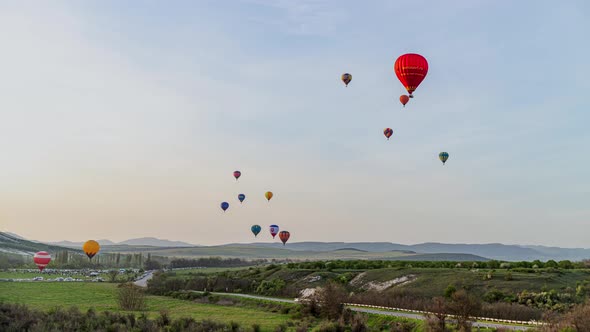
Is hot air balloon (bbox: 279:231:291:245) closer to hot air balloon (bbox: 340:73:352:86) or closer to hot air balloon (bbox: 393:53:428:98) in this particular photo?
hot air balloon (bbox: 340:73:352:86)

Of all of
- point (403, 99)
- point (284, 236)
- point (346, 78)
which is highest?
point (346, 78)

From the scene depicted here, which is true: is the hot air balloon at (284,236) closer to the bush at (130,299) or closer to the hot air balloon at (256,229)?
the hot air balloon at (256,229)

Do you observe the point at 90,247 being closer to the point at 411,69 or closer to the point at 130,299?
the point at 130,299

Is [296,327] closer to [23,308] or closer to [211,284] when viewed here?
[23,308]

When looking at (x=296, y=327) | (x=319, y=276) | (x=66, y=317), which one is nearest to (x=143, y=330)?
(x=66, y=317)

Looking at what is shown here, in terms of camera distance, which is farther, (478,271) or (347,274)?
(347,274)

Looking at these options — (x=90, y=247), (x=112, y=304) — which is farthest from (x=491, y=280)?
(x=90, y=247)
